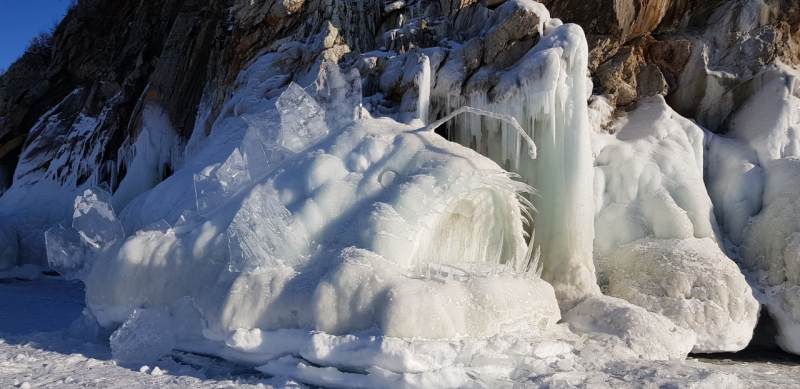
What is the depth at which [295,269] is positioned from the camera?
471cm

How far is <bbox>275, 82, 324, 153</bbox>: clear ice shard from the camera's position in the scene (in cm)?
604

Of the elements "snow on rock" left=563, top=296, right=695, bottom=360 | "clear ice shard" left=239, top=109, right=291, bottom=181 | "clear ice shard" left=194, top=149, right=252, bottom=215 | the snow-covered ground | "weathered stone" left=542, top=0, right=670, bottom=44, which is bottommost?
the snow-covered ground

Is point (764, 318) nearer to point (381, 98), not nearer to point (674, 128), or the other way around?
point (674, 128)

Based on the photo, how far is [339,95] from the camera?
659cm

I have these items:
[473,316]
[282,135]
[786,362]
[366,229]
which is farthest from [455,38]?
[786,362]

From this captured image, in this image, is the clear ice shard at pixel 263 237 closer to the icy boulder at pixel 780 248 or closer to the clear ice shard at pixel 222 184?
the clear ice shard at pixel 222 184

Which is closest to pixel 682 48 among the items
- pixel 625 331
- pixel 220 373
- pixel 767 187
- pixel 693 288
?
pixel 767 187

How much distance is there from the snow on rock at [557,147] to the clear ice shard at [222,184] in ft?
8.74

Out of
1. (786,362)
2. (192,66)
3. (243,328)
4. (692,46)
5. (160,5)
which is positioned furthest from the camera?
(160,5)

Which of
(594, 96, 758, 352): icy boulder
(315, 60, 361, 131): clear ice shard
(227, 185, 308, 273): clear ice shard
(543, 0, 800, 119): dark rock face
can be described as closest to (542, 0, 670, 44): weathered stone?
(543, 0, 800, 119): dark rock face

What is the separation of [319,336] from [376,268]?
67 cm

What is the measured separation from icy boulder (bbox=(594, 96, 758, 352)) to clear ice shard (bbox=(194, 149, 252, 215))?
3989mm

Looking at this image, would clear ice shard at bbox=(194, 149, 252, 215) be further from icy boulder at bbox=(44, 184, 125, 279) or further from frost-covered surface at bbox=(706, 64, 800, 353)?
frost-covered surface at bbox=(706, 64, 800, 353)

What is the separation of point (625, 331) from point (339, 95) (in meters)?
3.80
